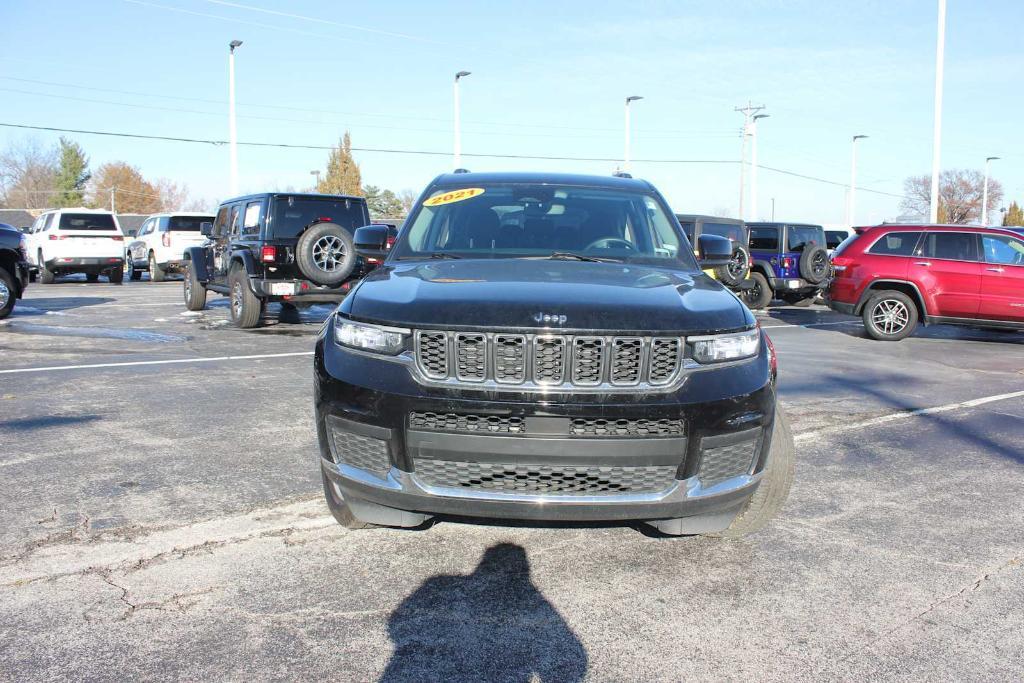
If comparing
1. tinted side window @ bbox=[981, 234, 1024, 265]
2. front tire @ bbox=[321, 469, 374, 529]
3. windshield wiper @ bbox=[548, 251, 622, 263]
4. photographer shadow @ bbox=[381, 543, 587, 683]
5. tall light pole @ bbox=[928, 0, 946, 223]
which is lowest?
photographer shadow @ bbox=[381, 543, 587, 683]

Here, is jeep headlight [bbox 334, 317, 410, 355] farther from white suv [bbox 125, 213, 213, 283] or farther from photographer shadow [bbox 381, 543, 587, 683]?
white suv [bbox 125, 213, 213, 283]

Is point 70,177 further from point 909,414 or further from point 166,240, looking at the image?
point 909,414

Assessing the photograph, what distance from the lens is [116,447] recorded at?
543 centimetres

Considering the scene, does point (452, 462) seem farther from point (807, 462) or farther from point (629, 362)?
point (807, 462)

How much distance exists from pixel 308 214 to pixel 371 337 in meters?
9.31

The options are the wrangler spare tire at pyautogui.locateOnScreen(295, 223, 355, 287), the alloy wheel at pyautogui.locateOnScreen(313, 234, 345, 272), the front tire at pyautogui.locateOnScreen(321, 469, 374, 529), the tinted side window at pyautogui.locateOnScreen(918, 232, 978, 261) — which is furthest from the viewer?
the tinted side window at pyautogui.locateOnScreen(918, 232, 978, 261)

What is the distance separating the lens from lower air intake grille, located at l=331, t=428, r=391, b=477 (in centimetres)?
317

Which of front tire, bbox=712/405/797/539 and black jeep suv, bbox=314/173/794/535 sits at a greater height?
black jeep suv, bbox=314/173/794/535

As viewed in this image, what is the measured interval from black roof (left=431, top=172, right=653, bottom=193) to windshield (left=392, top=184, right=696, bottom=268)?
0.06m

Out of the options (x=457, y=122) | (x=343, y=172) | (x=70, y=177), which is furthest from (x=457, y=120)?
(x=70, y=177)

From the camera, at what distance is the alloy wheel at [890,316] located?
498 inches

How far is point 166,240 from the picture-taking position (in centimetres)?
2386

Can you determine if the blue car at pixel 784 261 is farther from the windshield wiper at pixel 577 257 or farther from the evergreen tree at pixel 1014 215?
the evergreen tree at pixel 1014 215

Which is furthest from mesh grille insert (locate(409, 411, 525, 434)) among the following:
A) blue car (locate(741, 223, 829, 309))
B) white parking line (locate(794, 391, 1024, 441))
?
blue car (locate(741, 223, 829, 309))
